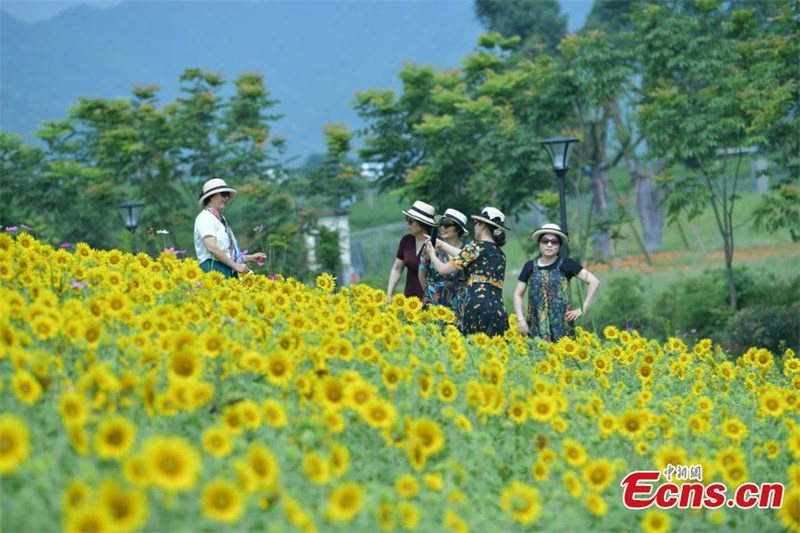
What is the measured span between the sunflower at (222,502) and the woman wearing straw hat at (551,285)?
4802 mm

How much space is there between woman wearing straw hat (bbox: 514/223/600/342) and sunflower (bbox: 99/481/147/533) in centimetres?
509

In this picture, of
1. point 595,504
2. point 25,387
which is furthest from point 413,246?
point 25,387

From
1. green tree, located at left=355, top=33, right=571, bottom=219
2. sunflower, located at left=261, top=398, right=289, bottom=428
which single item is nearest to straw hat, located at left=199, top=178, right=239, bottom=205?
sunflower, located at left=261, top=398, right=289, bottom=428

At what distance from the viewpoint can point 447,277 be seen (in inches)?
316

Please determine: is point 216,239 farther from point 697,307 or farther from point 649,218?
point 649,218

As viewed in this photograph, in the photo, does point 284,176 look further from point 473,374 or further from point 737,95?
point 473,374

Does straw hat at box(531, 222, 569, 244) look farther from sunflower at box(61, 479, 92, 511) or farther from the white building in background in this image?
the white building in background

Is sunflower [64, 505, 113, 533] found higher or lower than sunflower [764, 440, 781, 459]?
higher

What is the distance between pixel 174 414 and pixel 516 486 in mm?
1423

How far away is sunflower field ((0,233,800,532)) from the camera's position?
3.29 m

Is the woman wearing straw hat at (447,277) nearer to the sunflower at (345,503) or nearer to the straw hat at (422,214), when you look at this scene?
the straw hat at (422,214)

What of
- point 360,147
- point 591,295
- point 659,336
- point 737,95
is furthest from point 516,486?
point 360,147

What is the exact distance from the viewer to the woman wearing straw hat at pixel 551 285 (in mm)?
7711

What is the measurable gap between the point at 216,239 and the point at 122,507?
4.39 m
